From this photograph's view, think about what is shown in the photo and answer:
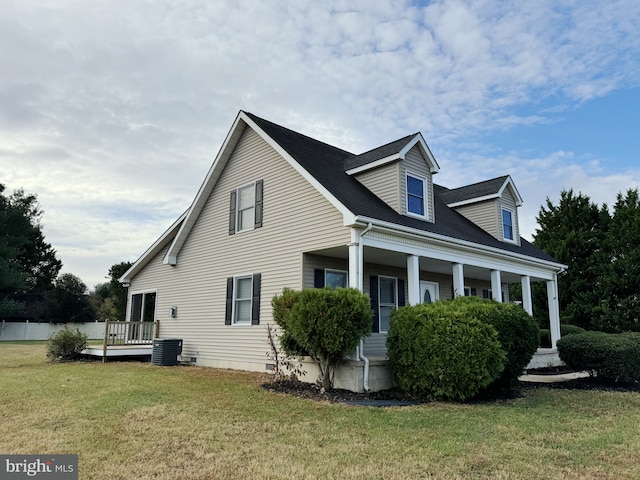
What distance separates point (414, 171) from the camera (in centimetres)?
1154

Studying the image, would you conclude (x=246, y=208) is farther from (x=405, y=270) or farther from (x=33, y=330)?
(x=33, y=330)

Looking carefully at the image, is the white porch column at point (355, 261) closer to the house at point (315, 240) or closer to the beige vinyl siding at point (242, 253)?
the house at point (315, 240)

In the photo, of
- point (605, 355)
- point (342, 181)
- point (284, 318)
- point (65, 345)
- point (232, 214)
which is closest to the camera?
point (284, 318)

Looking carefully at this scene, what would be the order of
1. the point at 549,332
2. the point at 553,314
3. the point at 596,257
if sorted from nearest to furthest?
the point at 553,314
the point at 549,332
the point at 596,257

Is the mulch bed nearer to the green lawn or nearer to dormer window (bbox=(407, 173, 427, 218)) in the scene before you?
the green lawn

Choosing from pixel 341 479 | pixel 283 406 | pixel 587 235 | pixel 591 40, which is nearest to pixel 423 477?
pixel 341 479

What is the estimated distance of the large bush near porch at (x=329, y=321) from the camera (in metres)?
7.91

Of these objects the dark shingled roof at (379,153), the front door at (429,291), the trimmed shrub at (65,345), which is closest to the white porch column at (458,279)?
the front door at (429,291)

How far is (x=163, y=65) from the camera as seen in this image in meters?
12.2

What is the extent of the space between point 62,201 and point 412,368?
19.6 m

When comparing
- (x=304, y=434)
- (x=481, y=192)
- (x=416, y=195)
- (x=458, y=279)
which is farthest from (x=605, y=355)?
(x=304, y=434)

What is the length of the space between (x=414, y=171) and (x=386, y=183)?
87 cm

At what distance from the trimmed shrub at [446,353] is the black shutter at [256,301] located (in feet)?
13.9

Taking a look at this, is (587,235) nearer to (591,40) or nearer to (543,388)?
(591,40)
